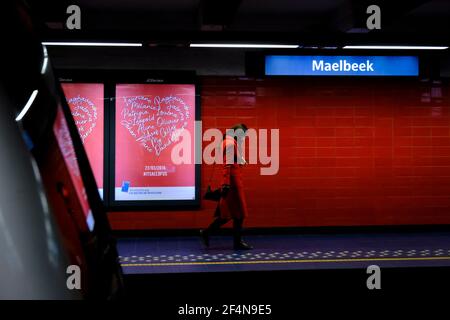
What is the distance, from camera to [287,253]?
8.02 meters

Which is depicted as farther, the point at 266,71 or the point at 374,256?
the point at 266,71

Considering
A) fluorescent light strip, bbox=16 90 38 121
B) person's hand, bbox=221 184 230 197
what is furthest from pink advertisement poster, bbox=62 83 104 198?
fluorescent light strip, bbox=16 90 38 121

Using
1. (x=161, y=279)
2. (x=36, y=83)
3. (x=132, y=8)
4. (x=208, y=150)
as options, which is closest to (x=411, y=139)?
(x=208, y=150)

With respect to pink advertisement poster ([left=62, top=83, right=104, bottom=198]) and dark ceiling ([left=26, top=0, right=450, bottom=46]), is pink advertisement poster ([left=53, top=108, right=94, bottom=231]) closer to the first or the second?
dark ceiling ([left=26, top=0, right=450, bottom=46])

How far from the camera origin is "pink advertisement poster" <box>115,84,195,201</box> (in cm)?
954

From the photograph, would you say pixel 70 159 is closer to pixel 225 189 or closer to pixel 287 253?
pixel 225 189

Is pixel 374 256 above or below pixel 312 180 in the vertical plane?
below

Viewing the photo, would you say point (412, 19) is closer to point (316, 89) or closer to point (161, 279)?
point (316, 89)

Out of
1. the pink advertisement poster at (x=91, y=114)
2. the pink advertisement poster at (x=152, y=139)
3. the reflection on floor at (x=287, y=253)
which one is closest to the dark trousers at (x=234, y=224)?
the reflection on floor at (x=287, y=253)

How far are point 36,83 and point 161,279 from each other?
5.78 m

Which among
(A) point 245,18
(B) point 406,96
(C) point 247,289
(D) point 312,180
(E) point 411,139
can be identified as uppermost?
(A) point 245,18
